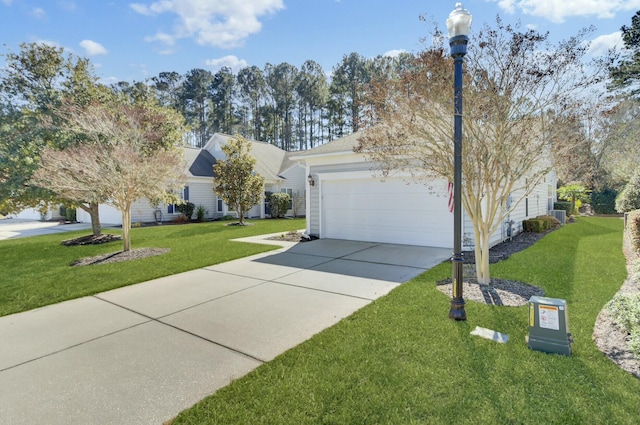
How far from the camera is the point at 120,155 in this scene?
8.52 metres

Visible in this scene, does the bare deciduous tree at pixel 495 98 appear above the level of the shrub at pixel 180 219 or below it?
above

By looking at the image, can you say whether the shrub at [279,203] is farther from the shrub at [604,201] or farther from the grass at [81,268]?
the shrub at [604,201]

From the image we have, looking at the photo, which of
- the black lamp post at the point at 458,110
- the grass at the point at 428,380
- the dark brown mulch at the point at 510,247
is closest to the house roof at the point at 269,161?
the dark brown mulch at the point at 510,247

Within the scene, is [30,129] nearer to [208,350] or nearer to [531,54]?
[208,350]

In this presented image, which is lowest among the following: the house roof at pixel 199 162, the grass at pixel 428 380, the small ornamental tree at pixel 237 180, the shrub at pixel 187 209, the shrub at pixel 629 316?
the grass at pixel 428 380

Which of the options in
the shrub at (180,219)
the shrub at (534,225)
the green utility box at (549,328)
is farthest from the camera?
the shrub at (180,219)

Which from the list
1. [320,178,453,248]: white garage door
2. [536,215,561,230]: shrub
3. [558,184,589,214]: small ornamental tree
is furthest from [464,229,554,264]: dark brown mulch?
[558,184,589,214]: small ornamental tree

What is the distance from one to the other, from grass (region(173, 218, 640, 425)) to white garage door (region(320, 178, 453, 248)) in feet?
16.3

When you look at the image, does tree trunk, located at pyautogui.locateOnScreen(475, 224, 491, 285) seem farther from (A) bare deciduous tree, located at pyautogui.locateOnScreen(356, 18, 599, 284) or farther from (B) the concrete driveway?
(B) the concrete driveway

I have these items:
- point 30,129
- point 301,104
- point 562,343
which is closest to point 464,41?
point 562,343

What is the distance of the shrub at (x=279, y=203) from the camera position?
20266 millimetres

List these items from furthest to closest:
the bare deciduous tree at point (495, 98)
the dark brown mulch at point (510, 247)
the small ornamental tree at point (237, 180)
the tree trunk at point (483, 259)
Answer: the small ornamental tree at point (237, 180), the dark brown mulch at point (510, 247), the tree trunk at point (483, 259), the bare deciduous tree at point (495, 98)

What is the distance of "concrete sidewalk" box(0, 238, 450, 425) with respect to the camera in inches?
106

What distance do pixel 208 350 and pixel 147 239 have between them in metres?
9.69
